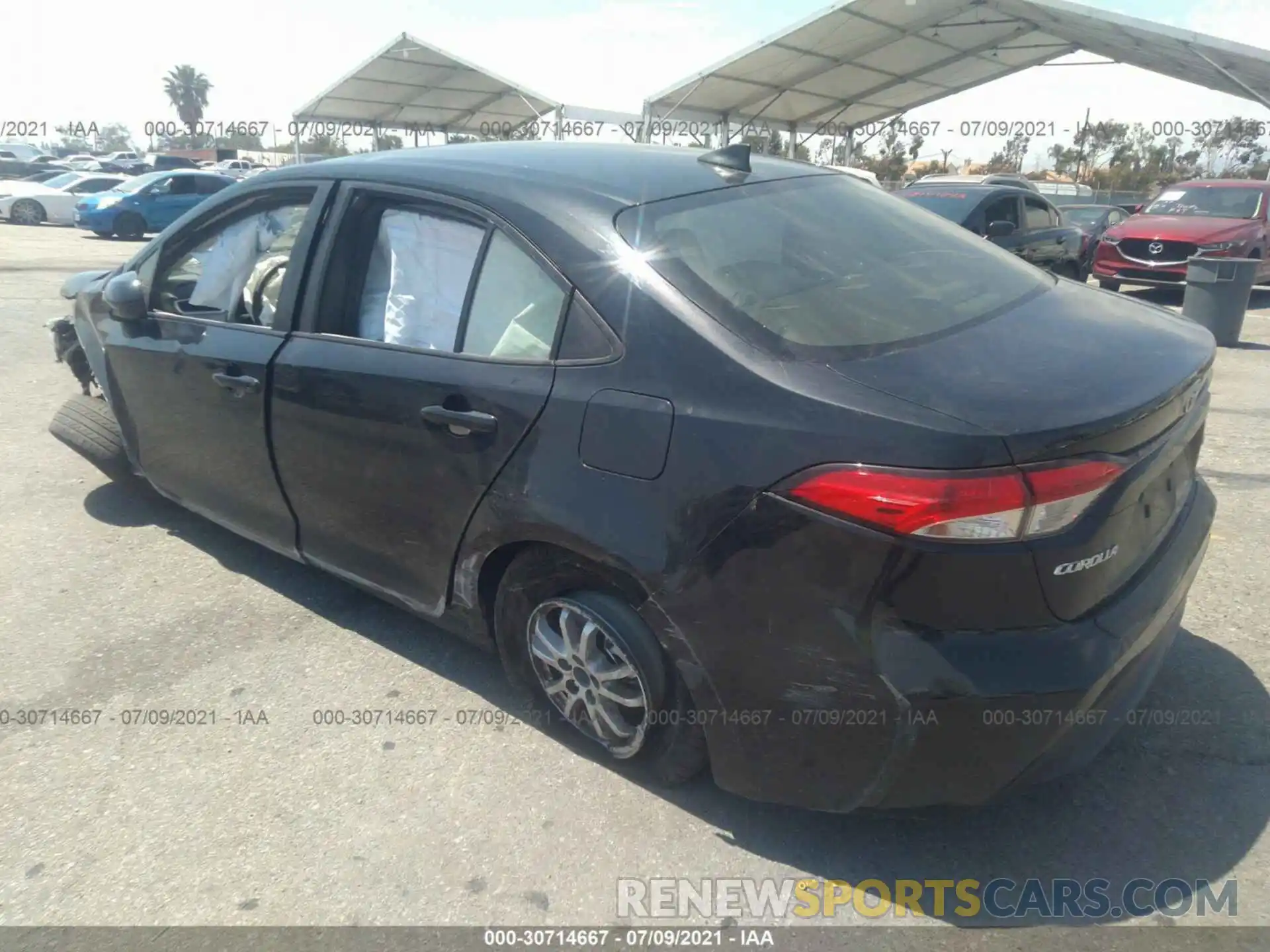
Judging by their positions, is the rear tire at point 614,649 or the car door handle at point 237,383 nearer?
the rear tire at point 614,649

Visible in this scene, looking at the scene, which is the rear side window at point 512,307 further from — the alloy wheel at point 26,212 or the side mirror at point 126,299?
the alloy wheel at point 26,212

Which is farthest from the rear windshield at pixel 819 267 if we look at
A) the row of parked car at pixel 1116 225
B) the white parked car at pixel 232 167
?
the white parked car at pixel 232 167

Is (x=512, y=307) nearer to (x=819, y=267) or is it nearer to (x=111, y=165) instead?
(x=819, y=267)

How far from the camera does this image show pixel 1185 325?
2846 mm

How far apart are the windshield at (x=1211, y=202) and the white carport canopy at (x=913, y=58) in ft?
20.1

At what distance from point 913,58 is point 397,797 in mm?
25473

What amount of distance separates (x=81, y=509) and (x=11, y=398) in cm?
264

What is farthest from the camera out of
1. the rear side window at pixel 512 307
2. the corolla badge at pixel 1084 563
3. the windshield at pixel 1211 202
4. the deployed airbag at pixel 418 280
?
the windshield at pixel 1211 202

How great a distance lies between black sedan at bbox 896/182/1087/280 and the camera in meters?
9.60

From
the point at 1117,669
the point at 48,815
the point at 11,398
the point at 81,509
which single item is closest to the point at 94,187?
the point at 11,398

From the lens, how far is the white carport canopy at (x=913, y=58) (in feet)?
60.3

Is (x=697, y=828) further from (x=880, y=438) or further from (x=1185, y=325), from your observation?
(x=1185, y=325)

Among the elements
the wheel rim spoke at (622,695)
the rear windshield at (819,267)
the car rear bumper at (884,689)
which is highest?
the rear windshield at (819,267)

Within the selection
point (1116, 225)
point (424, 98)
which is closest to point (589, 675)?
point (1116, 225)
